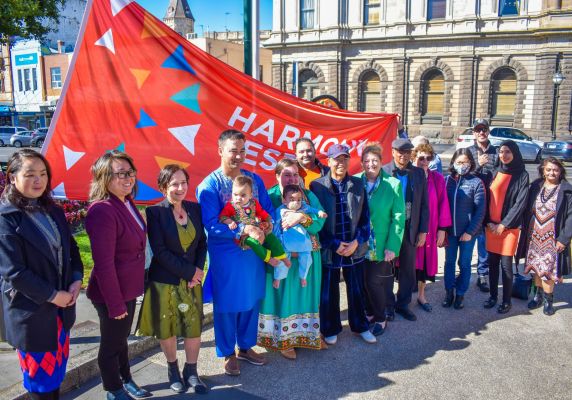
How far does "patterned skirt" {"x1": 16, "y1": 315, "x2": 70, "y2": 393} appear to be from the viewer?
2.80 meters

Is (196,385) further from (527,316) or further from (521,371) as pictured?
(527,316)

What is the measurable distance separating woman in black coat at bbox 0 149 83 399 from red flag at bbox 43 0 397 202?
1.36 m

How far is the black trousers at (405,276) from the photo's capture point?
15.9 ft

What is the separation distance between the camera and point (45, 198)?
Answer: 2.88 metres

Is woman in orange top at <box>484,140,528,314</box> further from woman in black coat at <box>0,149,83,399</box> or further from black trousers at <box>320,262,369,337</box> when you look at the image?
woman in black coat at <box>0,149,83,399</box>

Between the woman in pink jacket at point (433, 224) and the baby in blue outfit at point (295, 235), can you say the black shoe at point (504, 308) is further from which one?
the baby in blue outfit at point (295, 235)

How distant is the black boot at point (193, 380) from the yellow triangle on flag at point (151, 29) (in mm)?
2885

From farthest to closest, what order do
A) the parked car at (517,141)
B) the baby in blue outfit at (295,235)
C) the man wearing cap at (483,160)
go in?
the parked car at (517,141) → the man wearing cap at (483,160) → the baby in blue outfit at (295,235)

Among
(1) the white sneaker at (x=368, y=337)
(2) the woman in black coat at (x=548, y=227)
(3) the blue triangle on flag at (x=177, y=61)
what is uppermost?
(3) the blue triangle on flag at (x=177, y=61)

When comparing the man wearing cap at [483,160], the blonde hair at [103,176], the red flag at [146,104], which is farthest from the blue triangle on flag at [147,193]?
the man wearing cap at [483,160]

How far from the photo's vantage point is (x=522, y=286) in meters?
5.48

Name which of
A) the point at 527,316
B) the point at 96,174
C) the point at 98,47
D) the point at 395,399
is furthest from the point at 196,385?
the point at 527,316

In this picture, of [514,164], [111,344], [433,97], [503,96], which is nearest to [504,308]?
[514,164]

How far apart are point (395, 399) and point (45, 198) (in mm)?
2801
